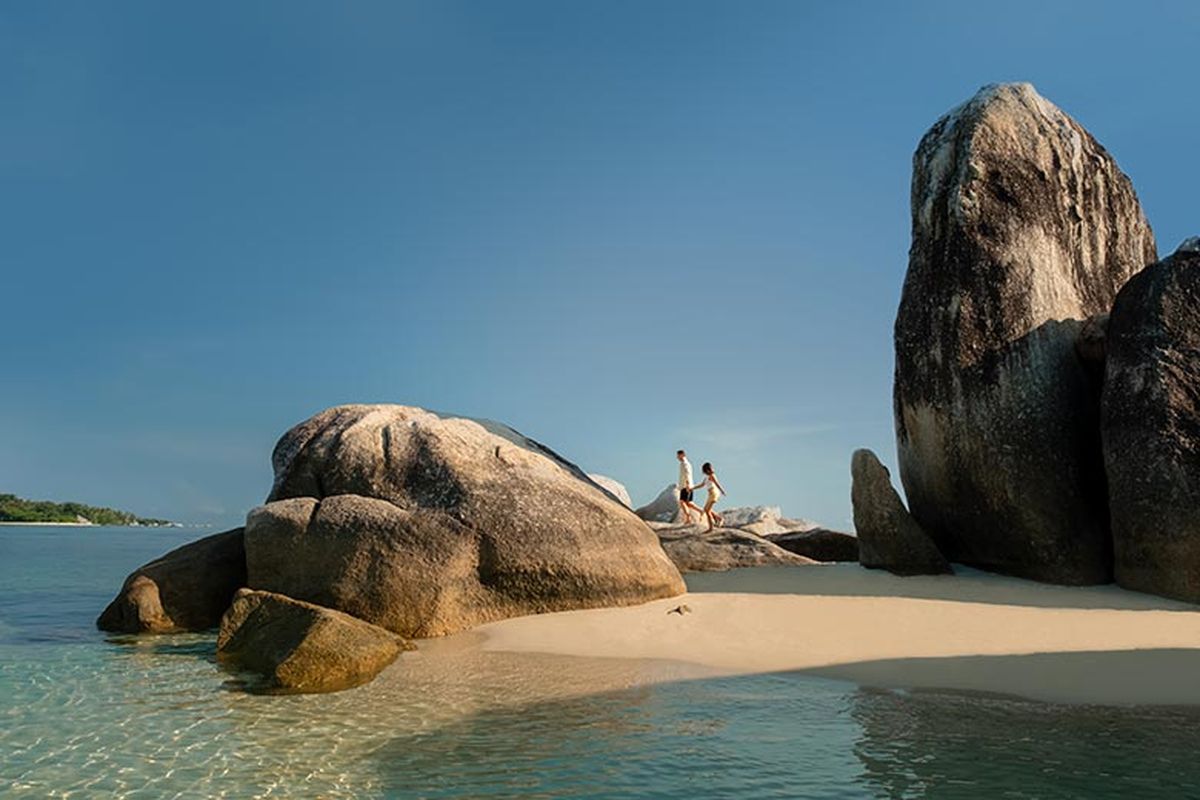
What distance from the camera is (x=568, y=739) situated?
6.52 m

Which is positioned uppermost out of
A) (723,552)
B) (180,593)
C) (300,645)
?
(723,552)

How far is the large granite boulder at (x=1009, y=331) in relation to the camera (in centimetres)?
1330

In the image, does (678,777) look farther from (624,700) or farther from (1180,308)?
(1180,308)

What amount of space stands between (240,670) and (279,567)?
249 centimetres

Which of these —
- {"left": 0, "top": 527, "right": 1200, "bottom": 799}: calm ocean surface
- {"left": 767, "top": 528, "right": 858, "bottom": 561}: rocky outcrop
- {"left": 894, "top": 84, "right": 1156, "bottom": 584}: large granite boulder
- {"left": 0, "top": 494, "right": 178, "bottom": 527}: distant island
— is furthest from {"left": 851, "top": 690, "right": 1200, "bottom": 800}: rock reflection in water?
{"left": 0, "top": 494, "right": 178, "bottom": 527}: distant island

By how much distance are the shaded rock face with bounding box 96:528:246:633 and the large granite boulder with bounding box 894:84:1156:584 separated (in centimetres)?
1070

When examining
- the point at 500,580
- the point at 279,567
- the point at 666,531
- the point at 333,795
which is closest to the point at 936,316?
the point at 666,531

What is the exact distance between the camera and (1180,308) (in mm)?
12805

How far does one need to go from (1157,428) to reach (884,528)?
389 cm

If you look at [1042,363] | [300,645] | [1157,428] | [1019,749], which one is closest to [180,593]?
[300,645]

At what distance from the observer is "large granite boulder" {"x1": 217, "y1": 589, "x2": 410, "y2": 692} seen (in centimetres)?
855

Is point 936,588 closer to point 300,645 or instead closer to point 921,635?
point 921,635

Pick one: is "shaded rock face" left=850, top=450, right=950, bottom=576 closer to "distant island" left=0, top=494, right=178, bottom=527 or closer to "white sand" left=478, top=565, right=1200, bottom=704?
"white sand" left=478, top=565, right=1200, bottom=704

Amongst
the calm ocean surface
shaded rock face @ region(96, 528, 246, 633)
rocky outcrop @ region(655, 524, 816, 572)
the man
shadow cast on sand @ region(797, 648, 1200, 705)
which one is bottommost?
the calm ocean surface
